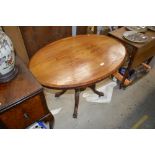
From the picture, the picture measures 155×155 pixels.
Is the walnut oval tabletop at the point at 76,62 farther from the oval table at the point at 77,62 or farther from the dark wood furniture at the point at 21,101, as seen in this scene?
the dark wood furniture at the point at 21,101

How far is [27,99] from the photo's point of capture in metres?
0.82

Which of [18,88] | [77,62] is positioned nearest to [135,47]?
[77,62]

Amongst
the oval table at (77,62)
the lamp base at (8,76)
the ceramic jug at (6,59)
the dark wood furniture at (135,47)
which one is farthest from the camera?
the dark wood furniture at (135,47)

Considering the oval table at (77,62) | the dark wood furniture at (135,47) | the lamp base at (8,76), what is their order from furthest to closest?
1. the dark wood furniture at (135,47)
2. the oval table at (77,62)
3. the lamp base at (8,76)

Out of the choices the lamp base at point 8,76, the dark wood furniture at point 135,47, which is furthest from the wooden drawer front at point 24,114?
the dark wood furniture at point 135,47

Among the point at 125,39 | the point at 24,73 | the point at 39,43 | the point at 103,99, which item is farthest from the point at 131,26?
the point at 24,73

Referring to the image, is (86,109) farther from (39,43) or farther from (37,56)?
(39,43)

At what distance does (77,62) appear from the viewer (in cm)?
125

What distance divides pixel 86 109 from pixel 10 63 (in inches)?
44.4

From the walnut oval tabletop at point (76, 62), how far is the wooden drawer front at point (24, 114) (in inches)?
7.3

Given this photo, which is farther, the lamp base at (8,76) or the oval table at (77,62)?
the oval table at (77,62)

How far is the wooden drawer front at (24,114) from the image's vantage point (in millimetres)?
818

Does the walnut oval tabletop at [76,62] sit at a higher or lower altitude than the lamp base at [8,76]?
lower
